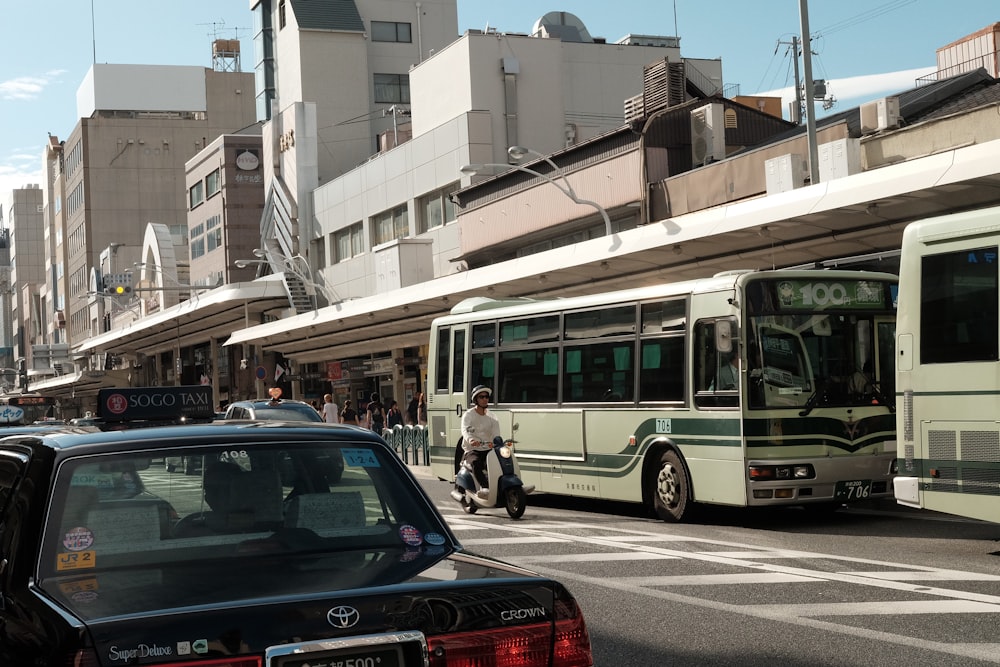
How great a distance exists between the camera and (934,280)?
1153 cm

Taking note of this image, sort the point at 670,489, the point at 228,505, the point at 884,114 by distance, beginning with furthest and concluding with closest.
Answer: the point at 884,114 → the point at 670,489 → the point at 228,505

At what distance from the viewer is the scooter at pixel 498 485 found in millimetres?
16703

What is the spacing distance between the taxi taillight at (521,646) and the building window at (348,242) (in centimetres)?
5186

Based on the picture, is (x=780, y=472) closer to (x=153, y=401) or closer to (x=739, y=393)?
(x=739, y=393)

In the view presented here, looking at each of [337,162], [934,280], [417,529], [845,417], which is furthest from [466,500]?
[337,162]

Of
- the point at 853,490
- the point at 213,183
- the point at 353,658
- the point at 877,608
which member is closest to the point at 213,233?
the point at 213,183

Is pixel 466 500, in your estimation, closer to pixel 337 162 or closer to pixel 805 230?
pixel 805 230

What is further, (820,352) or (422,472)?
(422,472)

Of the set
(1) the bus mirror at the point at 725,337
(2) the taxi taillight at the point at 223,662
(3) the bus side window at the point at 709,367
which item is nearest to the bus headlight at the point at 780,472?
(3) the bus side window at the point at 709,367

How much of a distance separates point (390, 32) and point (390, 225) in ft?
70.6

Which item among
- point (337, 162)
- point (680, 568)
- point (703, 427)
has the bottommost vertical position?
point (680, 568)

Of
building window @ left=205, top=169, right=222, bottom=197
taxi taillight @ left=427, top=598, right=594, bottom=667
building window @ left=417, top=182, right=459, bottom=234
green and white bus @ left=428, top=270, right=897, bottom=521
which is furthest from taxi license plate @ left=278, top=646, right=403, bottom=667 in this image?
building window @ left=205, top=169, right=222, bottom=197

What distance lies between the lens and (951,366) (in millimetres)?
11359

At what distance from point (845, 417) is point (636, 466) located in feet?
8.97
